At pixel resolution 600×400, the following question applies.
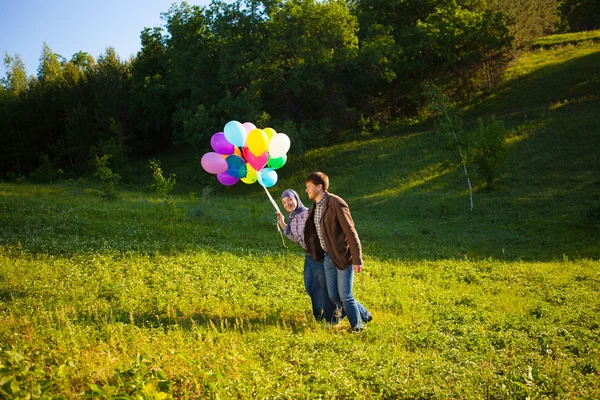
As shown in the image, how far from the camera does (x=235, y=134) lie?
8.64 meters

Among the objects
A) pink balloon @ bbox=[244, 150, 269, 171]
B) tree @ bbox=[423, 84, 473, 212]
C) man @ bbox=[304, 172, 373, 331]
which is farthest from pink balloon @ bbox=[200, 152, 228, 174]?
tree @ bbox=[423, 84, 473, 212]

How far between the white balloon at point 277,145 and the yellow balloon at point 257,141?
0.12 metres

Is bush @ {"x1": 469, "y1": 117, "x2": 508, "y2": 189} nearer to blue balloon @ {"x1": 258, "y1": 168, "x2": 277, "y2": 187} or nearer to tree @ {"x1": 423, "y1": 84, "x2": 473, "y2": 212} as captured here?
tree @ {"x1": 423, "y1": 84, "x2": 473, "y2": 212}

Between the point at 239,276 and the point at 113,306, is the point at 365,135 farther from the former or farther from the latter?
the point at 113,306

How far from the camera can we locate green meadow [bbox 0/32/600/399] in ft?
15.1

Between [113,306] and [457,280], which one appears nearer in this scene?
[113,306]

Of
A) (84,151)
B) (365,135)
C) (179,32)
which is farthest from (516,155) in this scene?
(84,151)

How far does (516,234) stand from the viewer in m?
16.9

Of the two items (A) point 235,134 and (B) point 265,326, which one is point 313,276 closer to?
(B) point 265,326

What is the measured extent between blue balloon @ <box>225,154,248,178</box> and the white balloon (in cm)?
69

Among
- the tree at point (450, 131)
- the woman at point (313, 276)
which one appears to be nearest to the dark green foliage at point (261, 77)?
the tree at point (450, 131)

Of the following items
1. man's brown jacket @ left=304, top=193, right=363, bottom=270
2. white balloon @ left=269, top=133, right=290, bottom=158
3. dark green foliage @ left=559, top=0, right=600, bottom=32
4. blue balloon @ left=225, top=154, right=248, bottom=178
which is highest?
dark green foliage @ left=559, top=0, right=600, bottom=32

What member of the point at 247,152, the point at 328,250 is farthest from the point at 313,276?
the point at 247,152

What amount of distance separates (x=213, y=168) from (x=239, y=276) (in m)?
2.49
